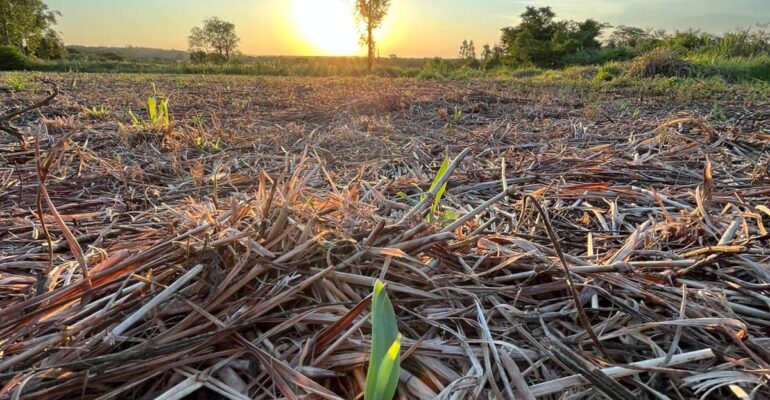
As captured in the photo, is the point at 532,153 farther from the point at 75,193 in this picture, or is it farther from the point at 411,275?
the point at 75,193

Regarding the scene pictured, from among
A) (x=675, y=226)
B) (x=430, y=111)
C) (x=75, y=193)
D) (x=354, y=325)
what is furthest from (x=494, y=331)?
(x=430, y=111)

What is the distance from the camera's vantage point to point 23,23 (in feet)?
126

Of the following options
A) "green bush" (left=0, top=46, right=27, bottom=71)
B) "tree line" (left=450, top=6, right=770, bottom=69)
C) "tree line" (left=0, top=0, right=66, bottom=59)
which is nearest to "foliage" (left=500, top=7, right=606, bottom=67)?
"tree line" (left=450, top=6, right=770, bottom=69)

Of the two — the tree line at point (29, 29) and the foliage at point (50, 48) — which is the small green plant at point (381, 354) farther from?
the foliage at point (50, 48)

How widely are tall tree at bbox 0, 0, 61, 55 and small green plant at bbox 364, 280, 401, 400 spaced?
152ft

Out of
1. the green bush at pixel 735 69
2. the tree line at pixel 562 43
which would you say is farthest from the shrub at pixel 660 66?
the tree line at pixel 562 43

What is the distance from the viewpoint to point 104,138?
3.21 m

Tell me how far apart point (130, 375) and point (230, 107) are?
500 centimetres

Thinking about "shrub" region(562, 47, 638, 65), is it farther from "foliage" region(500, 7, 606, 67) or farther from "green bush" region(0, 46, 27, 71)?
"green bush" region(0, 46, 27, 71)

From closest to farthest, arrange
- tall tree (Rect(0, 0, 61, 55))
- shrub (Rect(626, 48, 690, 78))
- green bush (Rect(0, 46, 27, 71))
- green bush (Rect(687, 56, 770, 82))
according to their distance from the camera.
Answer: green bush (Rect(687, 56, 770, 82)) → shrub (Rect(626, 48, 690, 78)) → green bush (Rect(0, 46, 27, 71)) → tall tree (Rect(0, 0, 61, 55))

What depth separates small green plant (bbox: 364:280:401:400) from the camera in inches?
24.0

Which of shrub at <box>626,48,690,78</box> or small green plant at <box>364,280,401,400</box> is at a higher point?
shrub at <box>626,48,690,78</box>

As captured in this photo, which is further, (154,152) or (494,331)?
(154,152)

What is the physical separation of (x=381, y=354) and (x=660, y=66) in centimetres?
1295
